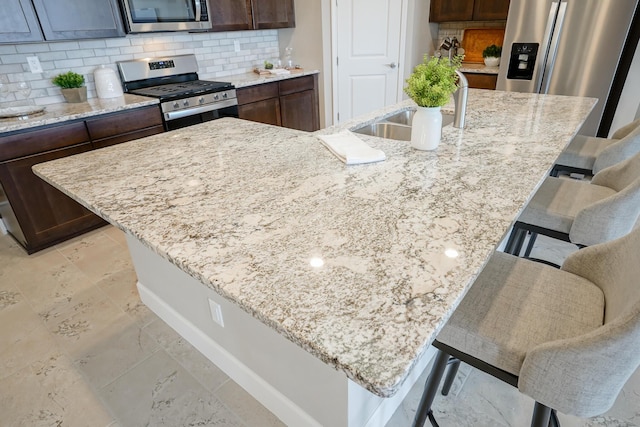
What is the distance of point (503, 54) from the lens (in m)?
3.38

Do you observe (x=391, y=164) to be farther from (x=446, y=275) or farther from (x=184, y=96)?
(x=184, y=96)

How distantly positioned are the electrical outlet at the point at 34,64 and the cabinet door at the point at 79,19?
1.22 ft

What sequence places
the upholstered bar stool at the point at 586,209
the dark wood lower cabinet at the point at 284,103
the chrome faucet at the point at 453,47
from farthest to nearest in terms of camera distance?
the chrome faucet at the point at 453,47 < the dark wood lower cabinet at the point at 284,103 < the upholstered bar stool at the point at 586,209

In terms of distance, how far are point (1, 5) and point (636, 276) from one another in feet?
10.8

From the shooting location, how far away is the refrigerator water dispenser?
3244mm

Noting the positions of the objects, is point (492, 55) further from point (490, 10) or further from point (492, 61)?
point (490, 10)

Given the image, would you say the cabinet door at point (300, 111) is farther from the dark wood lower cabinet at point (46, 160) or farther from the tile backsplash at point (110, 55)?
the dark wood lower cabinet at point (46, 160)

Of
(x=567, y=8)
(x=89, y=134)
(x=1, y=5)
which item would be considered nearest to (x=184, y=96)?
(x=89, y=134)

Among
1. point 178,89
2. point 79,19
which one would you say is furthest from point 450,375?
point 79,19

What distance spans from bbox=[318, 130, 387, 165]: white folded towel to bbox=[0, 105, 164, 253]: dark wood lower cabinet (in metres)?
1.79

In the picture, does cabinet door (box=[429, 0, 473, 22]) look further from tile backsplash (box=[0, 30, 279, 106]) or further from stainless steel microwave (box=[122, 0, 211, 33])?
stainless steel microwave (box=[122, 0, 211, 33])

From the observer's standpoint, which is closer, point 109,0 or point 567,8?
point 109,0

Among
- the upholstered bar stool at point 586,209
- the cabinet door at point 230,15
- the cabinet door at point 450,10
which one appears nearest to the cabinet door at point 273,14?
the cabinet door at point 230,15

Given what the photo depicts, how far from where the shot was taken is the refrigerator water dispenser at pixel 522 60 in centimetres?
324
